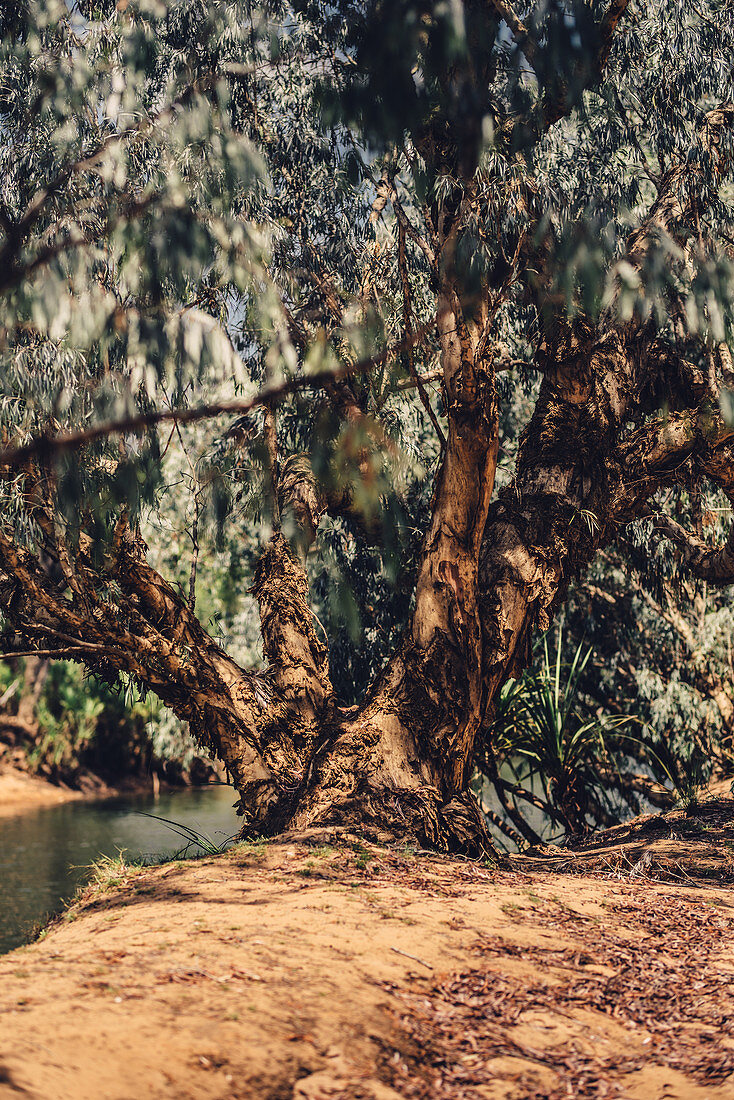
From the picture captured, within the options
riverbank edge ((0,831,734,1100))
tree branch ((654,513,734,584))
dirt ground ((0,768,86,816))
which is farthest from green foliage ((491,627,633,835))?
dirt ground ((0,768,86,816))

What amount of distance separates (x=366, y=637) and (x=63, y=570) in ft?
13.5

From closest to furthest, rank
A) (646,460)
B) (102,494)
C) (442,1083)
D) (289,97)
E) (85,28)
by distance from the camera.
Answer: (442,1083)
(102,494)
(646,460)
(85,28)
(289,97)

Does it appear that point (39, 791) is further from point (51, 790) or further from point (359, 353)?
point (359, 353)

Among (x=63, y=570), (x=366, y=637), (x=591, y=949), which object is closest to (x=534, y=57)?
(x=63, y=570)

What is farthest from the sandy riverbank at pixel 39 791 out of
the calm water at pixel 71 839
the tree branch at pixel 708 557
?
the tree branch at pixel 708 557

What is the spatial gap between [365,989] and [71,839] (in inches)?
390

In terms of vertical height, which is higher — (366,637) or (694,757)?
(366,637)

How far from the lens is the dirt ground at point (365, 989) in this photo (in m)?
1.89

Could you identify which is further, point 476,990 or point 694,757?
point 694,757

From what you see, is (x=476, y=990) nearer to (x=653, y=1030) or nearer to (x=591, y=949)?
(x=653, y=1030)

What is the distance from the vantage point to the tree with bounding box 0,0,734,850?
369 centimetres

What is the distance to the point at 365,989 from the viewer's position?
240 cm

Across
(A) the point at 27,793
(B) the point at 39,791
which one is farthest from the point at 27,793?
(B) the point at 39,791

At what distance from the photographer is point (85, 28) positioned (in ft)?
19.1
